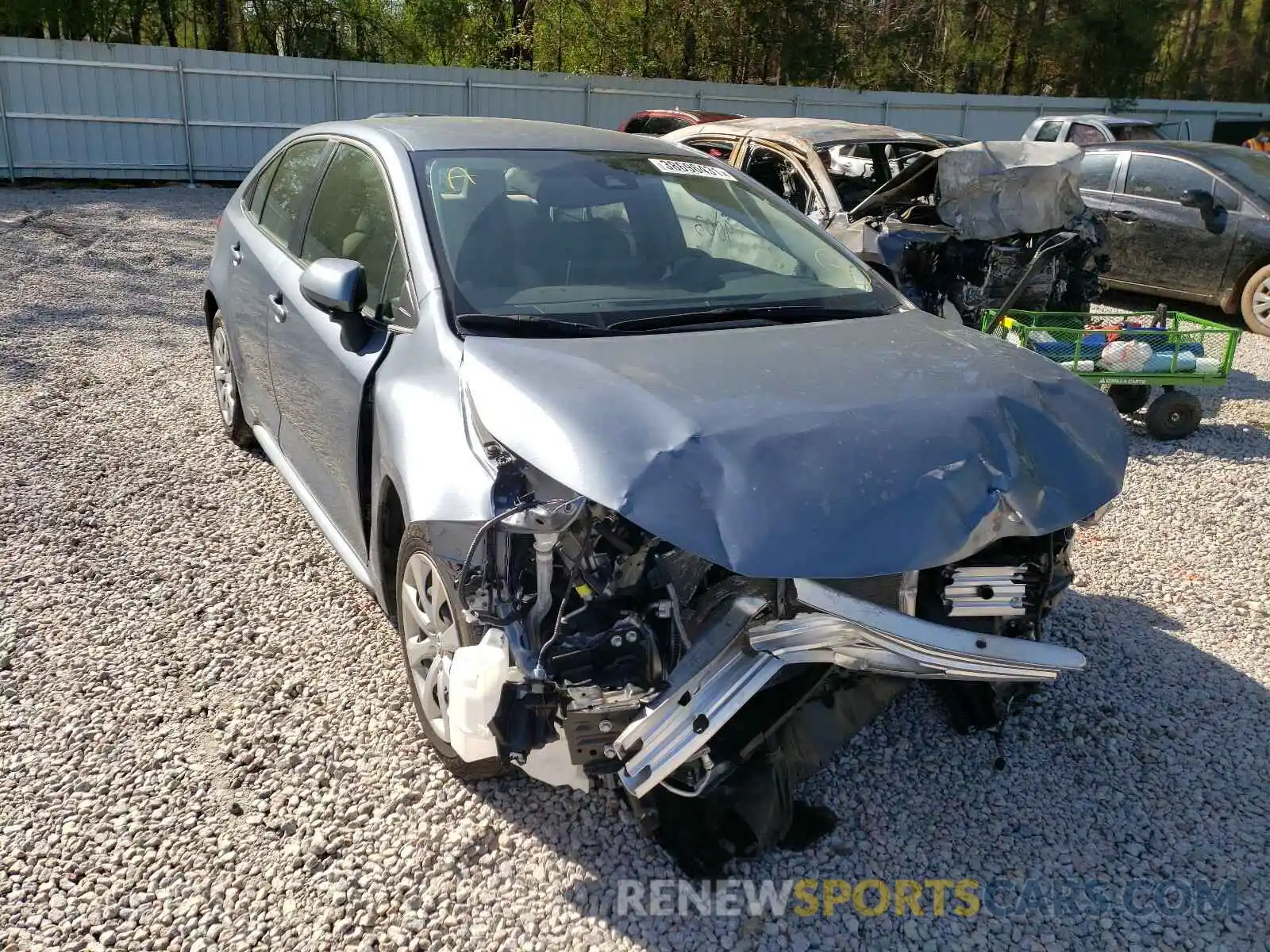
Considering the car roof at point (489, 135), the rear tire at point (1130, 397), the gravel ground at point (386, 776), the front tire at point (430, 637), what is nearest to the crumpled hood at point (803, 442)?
the front tire at point (430, 637)

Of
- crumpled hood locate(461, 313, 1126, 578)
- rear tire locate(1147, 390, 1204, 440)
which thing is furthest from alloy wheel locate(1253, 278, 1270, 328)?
crumpled hood locate(461, 313, 1126, 578)

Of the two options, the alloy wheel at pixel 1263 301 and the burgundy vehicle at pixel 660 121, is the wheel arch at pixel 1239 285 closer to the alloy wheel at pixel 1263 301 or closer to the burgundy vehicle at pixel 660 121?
the alloy wheel at pixel 1263 301

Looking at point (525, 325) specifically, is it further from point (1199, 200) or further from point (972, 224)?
point (1199, 200)

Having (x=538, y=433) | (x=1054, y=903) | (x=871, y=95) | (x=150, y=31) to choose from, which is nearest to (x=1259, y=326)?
(x=1054, y=903)

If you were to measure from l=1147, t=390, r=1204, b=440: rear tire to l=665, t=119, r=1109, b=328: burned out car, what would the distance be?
134 cm

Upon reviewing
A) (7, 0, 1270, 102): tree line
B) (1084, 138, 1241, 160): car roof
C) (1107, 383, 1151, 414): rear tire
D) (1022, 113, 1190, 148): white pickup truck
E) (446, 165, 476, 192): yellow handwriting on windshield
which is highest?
Result: (7, 0, 1270, 102): tree line

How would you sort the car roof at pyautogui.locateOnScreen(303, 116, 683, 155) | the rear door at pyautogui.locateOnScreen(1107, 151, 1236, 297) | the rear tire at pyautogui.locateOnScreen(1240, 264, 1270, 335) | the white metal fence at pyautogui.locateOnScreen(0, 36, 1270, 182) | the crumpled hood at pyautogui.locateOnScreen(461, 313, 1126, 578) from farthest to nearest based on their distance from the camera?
the white metal fence at pyautogui.locateOnScreen(0, 36, 1270, 182), the rear door at pyautogui.locateOnScreen(1107, 151, 1236, 297), the rear tire at pyautogui.locateOnScreen(1240, 264, 1270, 335), the car roof at pyautogui.locateOnScreen(303, 116, 683, 155), the crumpled hood at pyautogui.locateOnScreen(461, 313, 1126, 578)

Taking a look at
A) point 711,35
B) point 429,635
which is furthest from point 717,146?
point 711,35

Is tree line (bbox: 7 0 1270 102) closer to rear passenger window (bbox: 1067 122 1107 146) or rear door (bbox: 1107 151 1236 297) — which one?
rear passenger window (bbox: 1067 122 1107 146)

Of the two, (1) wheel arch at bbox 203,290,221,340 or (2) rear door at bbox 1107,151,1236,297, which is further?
(2) rear door at bbox 1107,151,1236,297

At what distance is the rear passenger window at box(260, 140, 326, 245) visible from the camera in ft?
14.3

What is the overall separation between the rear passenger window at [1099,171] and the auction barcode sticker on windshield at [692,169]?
743 cm

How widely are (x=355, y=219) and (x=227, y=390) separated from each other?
205 cm

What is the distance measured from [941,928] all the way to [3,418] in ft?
18.5
